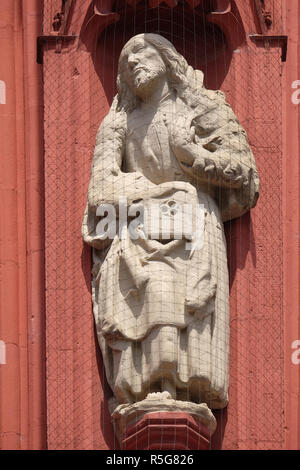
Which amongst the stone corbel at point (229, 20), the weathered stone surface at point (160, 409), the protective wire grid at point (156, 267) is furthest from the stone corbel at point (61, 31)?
the weathered stone surface at point (160, 409)

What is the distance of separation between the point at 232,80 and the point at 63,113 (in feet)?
2.58

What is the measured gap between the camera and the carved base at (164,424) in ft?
39.2

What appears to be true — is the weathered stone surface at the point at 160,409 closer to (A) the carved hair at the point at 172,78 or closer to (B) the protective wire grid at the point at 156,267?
(B) the protective wire grid at the point at 156,267

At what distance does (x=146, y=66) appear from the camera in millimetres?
12602

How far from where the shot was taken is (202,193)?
1250 cm

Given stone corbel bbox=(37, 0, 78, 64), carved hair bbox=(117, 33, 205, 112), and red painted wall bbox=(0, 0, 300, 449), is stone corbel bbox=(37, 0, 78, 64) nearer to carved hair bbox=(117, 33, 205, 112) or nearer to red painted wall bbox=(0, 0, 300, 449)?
red painted wall bbox=(0, 0, 300, 449)

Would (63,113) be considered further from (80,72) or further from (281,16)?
(281,16)

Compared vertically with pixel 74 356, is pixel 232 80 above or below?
above

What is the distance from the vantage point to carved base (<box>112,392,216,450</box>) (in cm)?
1196

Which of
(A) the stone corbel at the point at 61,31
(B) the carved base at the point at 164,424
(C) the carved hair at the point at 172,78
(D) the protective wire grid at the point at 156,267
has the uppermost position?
(A) the stone corbel at the point at 61,31

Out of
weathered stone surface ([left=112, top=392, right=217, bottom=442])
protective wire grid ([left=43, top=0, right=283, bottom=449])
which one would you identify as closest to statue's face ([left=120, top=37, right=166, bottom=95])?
protective wire grid ([left=43, top=0, right=283, bottom=449])

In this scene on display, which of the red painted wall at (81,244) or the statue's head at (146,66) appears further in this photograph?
the statue's head at (146,66)

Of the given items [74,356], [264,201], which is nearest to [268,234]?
[264,201]

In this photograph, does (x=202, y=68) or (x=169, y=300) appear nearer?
(x=169, y=300)
